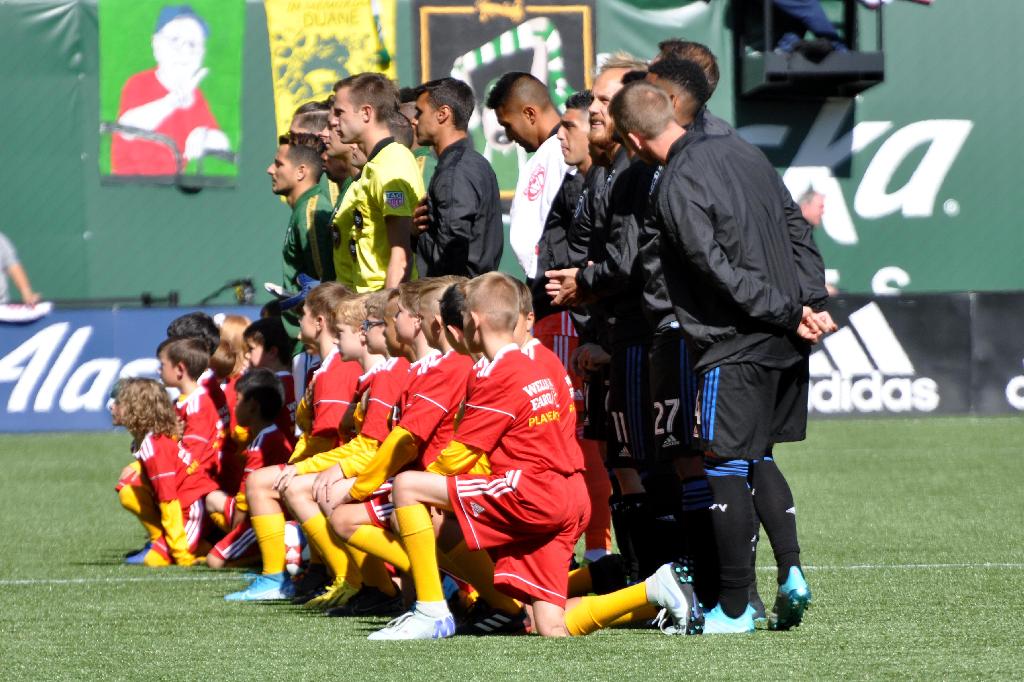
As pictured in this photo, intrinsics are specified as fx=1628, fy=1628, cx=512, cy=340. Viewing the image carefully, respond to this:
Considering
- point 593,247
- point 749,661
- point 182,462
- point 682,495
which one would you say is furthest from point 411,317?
point 182,462

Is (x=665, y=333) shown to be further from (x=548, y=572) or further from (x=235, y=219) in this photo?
(x=235, y=219)

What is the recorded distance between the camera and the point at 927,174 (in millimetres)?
19281

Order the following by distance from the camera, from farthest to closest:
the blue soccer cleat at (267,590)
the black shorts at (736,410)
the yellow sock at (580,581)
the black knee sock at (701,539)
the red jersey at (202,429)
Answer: the red jersey at (202,429) < the blue soccer cleat at (267,590) < the yellow sock at (580,581) < the black knee sock at (701,539) < the black shorts at (736,410)

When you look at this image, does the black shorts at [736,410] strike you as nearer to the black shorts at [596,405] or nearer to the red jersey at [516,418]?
the red jersey at [516,418]

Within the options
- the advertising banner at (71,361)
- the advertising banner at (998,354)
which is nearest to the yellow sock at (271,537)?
the advertising banner at (71,361)

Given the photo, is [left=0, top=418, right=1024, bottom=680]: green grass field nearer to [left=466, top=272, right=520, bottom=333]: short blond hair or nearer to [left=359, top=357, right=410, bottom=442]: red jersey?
[left=359, top=357, right=410, bottom=442]: red jersey

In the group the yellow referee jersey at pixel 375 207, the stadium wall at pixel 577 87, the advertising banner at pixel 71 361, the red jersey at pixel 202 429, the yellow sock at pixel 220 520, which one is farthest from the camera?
the stadium wall at pixel 577 87

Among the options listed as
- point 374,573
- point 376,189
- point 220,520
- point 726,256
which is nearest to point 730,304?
point 726,256

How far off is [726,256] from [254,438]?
130 inches

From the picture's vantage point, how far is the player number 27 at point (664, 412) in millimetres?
5723

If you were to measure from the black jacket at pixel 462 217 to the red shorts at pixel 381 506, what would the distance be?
3.62 ft

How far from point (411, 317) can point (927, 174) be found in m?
14.4

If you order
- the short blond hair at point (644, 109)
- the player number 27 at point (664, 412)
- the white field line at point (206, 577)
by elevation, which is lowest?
the white field line at point (206, 577)

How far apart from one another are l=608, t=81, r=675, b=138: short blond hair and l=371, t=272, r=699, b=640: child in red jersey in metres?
0.68
